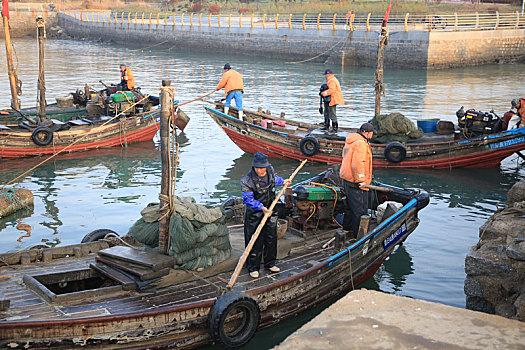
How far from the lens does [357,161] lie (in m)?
9.52

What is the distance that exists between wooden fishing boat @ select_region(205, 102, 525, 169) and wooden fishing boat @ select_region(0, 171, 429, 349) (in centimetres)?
711

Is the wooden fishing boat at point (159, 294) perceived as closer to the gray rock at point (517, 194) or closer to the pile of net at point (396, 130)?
the gray rock at point (517, 194)

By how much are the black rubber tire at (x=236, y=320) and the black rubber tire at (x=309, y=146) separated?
9.45m

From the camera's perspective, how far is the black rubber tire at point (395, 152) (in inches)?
635

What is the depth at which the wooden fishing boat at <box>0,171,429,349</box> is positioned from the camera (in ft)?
22.0

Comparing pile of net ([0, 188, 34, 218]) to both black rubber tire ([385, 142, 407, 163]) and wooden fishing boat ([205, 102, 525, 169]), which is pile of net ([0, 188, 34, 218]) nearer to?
wooden fishing boat ([205, 102, 525, 169])

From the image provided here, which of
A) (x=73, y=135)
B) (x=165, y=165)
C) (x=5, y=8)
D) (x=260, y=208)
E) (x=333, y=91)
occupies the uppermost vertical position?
(x=5, y=8)

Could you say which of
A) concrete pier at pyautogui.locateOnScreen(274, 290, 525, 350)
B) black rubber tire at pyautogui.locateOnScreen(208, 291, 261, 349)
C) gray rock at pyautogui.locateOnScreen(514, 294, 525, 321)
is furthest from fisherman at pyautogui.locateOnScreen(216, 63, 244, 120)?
gray rock at pyautogui.locateOnScreen(514, 294, 525, 321)

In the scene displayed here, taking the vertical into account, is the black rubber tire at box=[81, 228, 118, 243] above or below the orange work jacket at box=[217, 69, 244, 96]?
below

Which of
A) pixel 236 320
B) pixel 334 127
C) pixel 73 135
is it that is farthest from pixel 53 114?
pixel 236 320

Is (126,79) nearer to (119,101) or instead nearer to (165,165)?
(119,101)

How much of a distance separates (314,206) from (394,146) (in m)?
7.08

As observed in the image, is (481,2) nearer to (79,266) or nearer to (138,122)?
(138,122)

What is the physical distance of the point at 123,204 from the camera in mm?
14102
